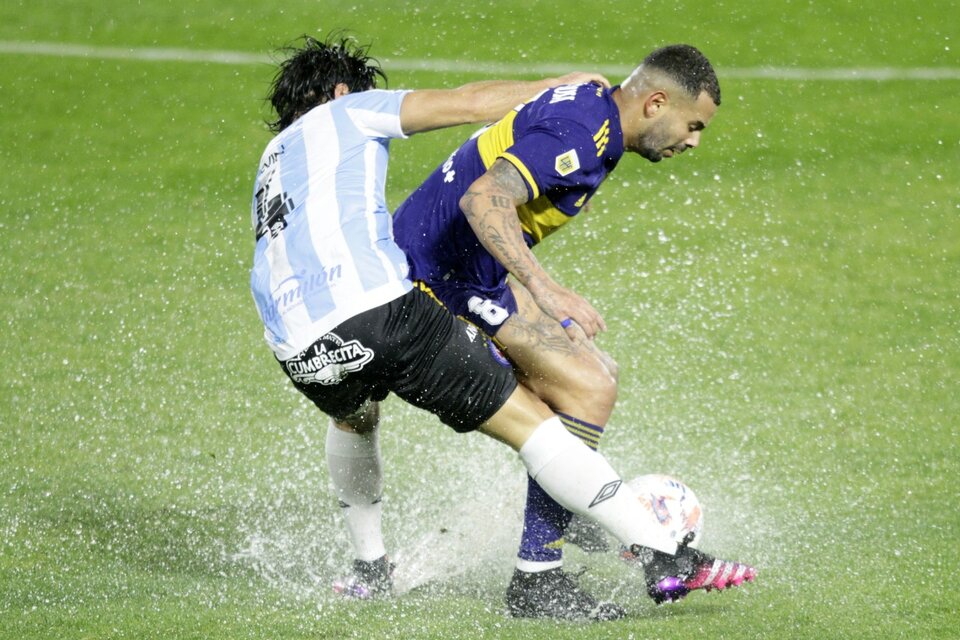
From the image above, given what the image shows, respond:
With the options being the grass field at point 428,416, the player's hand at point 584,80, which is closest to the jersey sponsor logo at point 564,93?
the player's hand at point 584,80

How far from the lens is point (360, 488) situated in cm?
566

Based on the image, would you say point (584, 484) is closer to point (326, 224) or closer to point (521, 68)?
point (326, 224)

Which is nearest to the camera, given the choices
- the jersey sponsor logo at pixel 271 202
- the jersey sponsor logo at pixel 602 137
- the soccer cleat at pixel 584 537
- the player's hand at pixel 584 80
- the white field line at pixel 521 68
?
the jersey sponsor logo at pixel 602 137

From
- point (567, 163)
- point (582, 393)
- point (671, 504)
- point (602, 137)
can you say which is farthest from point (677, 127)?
point (671, 504)

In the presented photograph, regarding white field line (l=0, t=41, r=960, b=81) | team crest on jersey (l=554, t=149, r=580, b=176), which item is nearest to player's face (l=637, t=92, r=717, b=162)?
team crest on jersey (l=554, t=149, r=580, b=176)

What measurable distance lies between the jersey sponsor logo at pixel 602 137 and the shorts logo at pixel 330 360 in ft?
3.59

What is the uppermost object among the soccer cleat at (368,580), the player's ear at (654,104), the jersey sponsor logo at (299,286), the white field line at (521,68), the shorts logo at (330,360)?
the player's ear at (654,104)

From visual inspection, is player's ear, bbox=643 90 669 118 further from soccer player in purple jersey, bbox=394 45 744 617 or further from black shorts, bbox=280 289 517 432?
black shorts, bbox=280 289 517 432

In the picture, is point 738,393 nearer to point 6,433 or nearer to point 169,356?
point 169,356

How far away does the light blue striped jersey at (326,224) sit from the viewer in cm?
477

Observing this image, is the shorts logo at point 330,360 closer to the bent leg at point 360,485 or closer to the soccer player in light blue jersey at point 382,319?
the soccer player in light blue jersey at point 382,319

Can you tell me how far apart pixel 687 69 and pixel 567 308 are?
46.5 inches

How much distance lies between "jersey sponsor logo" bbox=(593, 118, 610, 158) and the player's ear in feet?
0.66

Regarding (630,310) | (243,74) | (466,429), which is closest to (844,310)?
(630,310)
